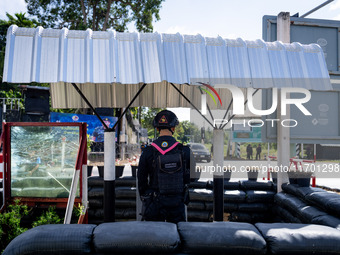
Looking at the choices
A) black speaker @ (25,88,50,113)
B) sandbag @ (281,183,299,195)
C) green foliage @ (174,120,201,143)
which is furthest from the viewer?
black speaker @ (25,88,50,113)

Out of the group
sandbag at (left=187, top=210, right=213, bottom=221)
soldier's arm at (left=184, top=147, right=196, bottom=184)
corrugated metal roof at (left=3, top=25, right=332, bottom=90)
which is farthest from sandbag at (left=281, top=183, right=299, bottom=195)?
soldier's arm at (left=184, top=147, right=196, bottom=184)

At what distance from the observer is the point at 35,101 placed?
1442 centimetres

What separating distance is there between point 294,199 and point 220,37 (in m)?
3.17

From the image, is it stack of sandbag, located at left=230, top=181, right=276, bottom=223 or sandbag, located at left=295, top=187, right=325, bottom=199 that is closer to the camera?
sandbag, located at left=295, top=187, right=325, bottom=199

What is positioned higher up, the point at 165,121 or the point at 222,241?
the point at 165,121

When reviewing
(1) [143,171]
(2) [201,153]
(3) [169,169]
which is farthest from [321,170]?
(2) [201,153]

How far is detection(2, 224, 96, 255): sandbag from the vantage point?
2.31 meters

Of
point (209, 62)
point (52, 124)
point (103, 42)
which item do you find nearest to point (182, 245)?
point (209, 62)

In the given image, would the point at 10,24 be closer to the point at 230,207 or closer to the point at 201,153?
the point at 201,153

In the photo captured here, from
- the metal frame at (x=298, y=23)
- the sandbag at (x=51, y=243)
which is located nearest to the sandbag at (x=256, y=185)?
the metal frame at (x=298, y=23)

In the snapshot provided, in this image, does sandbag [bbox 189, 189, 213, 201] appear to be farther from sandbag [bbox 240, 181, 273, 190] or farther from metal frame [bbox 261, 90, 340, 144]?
metal frame [bbox 261, 90, 340, 144]

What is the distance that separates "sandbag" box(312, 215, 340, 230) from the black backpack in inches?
72.2

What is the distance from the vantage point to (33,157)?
555 cm

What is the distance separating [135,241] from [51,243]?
2.22 ft
